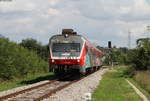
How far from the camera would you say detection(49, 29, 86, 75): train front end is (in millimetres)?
27250

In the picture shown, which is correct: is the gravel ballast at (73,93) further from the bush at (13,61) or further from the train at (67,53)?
the bush at (13,61)

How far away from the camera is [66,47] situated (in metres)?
27.7

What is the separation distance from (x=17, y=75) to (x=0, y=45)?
4072 mm

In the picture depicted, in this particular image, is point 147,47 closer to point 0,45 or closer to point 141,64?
point 141,64

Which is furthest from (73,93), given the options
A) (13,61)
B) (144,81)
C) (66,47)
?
(13,61)

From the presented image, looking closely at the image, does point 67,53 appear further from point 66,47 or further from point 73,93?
point 73,93

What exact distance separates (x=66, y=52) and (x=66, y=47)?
401 mm

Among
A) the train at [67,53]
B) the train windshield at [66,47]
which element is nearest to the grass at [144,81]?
the train at [67,53]

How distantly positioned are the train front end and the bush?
423 centimetres

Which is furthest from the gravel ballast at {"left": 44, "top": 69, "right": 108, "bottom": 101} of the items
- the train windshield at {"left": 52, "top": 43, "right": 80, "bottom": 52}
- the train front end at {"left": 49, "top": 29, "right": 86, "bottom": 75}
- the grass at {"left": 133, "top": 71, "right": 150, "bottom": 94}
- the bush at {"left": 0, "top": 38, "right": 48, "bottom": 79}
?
the bush at {"left": 0, "top": 38, "right": 48, "bottom": 79}

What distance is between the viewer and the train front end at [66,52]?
27.2m

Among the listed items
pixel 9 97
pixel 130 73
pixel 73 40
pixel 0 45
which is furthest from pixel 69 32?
pixel 9 97

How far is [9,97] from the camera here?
15.9 meters

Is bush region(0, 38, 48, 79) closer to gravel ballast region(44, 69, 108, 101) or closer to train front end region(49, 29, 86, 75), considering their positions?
train front end region(49, 29, 86, 75)
